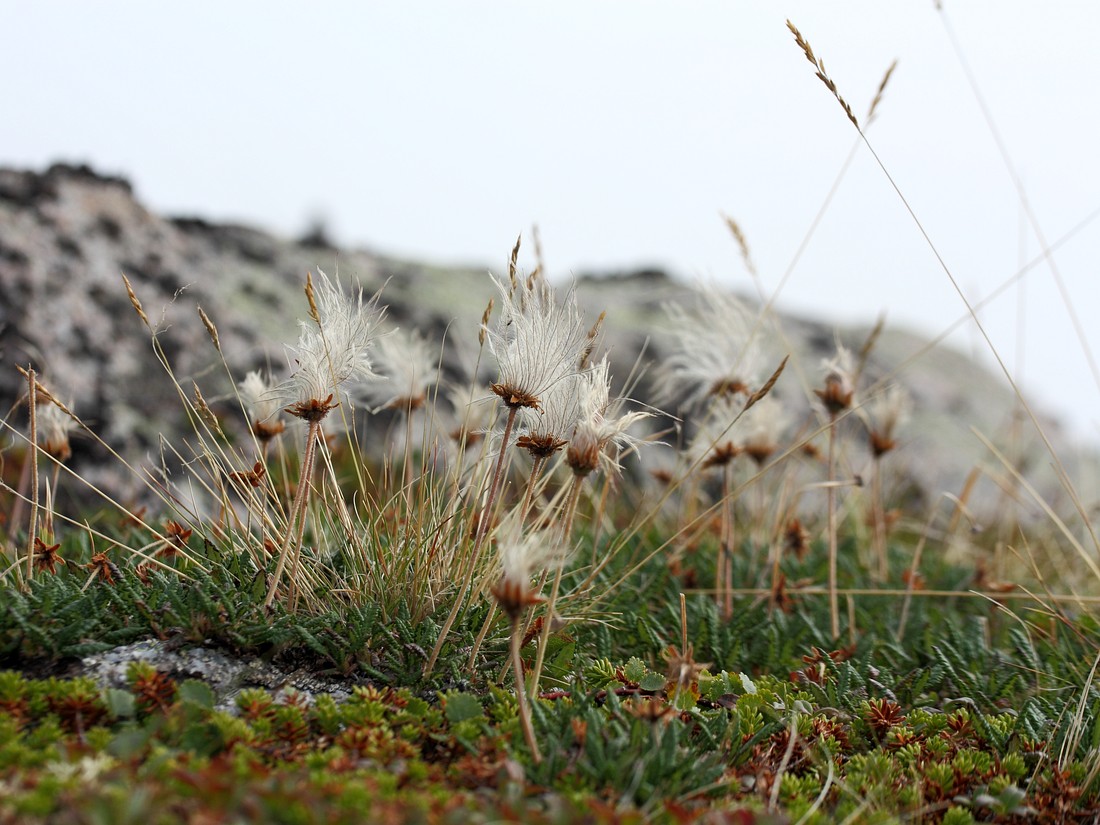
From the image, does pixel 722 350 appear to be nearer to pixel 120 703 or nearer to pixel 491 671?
pixel 491 671

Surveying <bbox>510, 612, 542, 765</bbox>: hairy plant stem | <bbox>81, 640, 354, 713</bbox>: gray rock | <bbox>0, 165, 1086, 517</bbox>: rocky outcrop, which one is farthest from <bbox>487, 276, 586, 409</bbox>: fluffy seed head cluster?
<bbox>0, 165, 1086, 517</bbox>: rocky outcrop

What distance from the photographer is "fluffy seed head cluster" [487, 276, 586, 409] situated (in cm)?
257

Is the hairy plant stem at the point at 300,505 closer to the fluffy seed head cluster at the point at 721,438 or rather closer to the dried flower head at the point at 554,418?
the dried flower head at the point at 554,418

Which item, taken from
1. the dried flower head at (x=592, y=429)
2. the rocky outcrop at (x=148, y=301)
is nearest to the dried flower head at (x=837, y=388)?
the rocky outcrop at (x=148, y=301)

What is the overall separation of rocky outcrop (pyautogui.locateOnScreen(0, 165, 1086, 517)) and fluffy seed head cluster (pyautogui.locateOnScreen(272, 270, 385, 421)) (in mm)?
1884

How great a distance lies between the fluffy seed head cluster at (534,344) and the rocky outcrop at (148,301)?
2081 millimetres

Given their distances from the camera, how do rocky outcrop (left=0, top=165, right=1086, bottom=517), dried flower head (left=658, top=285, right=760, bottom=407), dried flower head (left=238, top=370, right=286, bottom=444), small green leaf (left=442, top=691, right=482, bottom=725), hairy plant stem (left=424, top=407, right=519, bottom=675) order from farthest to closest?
rocky outcrop (left=0, top=165, right=1086, bottom=517), dried flower head (left=658, top=285, right=760, bottom=407), dried flower head (left=238, top=370, right=286, bottom=444), hairy plant stem (left=424, top=407, right=519, bottom=675), small green leaf (left=442, top=691, right=482, bottom=725)

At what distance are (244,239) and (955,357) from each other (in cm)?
890

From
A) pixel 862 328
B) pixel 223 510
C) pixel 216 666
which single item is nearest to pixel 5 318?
pixel 223 510

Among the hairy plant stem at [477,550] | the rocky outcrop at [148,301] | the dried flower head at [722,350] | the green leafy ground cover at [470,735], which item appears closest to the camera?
the green leafy ground cover at [470,735]

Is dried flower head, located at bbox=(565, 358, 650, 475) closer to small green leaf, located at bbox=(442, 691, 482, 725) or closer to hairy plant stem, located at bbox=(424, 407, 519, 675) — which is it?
hairy plant stem, located at bbox=(424, 407, 519, 675)

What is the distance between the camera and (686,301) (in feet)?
31.0

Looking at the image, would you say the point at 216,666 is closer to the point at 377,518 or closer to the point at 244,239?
the point at 377,518

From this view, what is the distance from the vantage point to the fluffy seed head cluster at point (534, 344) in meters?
2.57
